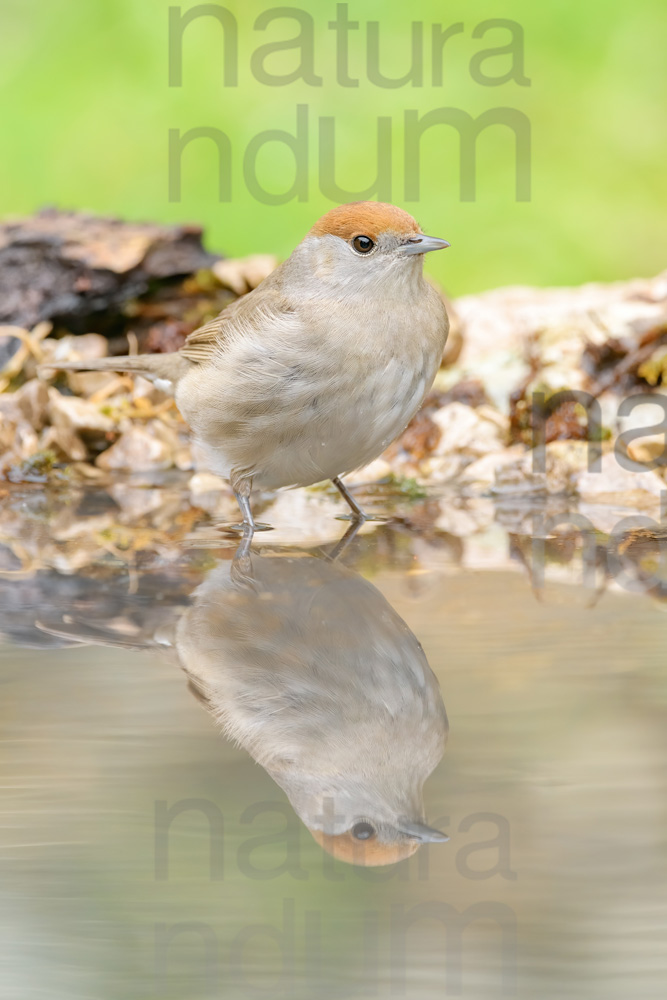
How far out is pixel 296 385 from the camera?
3529mm

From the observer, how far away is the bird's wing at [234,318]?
3.78 metres

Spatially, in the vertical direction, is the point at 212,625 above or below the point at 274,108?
below

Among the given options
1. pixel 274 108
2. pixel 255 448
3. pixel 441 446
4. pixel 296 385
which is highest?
pixel 274 108

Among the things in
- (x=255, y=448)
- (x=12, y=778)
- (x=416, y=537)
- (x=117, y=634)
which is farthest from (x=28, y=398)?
(x=12, y=778)

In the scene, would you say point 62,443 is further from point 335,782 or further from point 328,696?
point 335,782

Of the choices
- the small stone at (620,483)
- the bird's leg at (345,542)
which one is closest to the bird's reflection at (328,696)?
the bird's leg at (345,542)

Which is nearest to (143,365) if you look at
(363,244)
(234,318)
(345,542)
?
(234,318)

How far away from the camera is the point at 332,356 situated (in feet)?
11.5

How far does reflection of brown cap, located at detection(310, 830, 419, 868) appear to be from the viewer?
1614 millimetres

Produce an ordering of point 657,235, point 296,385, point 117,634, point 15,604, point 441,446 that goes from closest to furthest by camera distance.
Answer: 1. point 117,634
2. point 15,604
3. point 296,385
4. point 441,446
5. point 657,235

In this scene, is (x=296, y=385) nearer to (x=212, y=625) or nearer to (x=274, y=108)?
(x=212, y=625)

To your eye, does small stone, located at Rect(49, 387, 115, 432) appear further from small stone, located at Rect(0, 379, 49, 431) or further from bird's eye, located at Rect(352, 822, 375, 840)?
bird's eye, located at Rect(352, 822, 375, 840)

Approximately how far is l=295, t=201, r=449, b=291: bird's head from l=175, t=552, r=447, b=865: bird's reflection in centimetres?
105

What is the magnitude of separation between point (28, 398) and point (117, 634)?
8.36 ft
